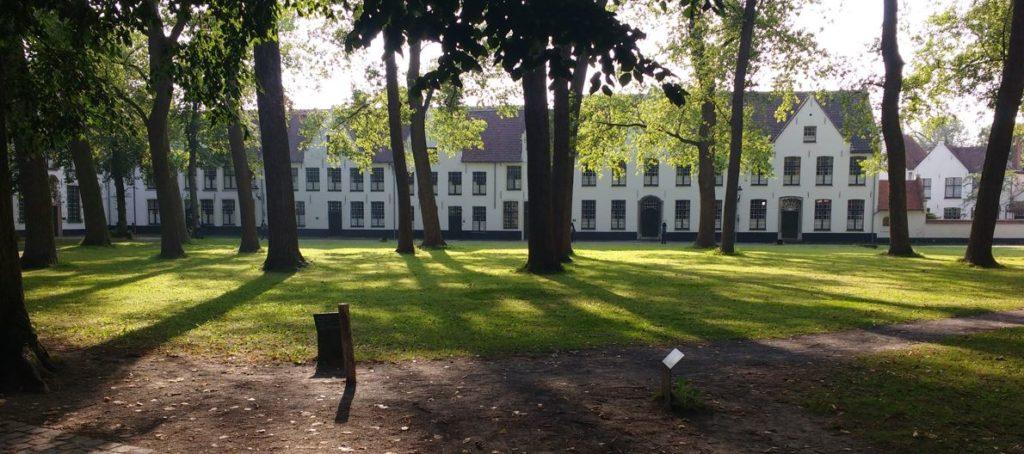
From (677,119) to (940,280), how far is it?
16.3m

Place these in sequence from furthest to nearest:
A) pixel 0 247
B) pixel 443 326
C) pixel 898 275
Result: pixel 898 275 < pixel 443 326 < pixel 0 247

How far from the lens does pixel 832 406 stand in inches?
235

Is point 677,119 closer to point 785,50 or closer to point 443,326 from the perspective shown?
point 785,50

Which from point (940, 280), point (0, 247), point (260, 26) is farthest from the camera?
point (940, 280)

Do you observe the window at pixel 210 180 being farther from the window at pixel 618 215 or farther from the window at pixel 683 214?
the window at pixel 683 214

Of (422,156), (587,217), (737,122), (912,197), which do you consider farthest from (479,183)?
(912,197)

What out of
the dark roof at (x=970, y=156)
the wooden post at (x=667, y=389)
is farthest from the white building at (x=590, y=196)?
the wooden post at (x=667, y=389)

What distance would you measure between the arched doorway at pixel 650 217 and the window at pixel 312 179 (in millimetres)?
27652

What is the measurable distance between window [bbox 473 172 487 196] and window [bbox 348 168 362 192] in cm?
1001

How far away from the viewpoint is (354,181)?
54.2 metres

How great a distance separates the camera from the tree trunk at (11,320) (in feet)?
21.6

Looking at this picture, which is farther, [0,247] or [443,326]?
[443,326]

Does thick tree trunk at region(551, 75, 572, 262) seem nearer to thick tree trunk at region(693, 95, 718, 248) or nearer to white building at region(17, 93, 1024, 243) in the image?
thick tree trunk at region(693, 95, 718, 248)

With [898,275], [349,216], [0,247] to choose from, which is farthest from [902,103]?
[349,216]
